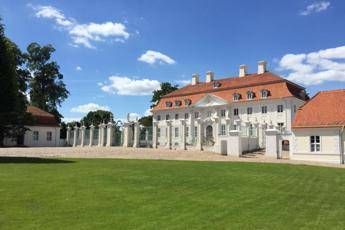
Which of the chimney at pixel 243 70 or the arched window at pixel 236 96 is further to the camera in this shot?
the chimney at pixel 243 70

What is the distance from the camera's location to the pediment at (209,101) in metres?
55.5

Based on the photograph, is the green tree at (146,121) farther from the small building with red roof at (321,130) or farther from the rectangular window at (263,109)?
the small building with red roof at (321,130)

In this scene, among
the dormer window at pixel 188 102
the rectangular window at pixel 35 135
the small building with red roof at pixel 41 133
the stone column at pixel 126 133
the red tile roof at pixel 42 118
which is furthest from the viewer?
the dormer window at pixel 188 102

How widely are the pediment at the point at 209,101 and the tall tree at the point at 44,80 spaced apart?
24.9 m

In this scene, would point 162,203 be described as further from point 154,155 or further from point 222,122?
point 222,122

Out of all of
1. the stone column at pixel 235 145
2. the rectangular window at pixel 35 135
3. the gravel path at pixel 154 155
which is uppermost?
the rectangular window at pixel 35 135

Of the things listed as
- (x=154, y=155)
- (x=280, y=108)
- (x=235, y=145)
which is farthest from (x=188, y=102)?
(x=154, y=155)

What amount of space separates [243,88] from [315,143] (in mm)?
25171

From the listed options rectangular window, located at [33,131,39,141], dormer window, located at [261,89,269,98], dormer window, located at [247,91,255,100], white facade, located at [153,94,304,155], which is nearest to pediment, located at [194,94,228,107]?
white facade, located at [153,94,304,155]

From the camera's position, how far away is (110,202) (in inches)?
363

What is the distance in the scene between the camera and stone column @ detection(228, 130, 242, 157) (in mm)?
31891

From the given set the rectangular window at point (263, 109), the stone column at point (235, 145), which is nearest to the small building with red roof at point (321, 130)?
the stone column at point (235, 145)

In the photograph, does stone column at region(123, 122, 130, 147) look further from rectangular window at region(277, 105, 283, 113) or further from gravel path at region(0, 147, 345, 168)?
rectangular window at region(277, 105, 283, 113)

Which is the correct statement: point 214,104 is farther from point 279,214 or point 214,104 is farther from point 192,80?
point 279,214
